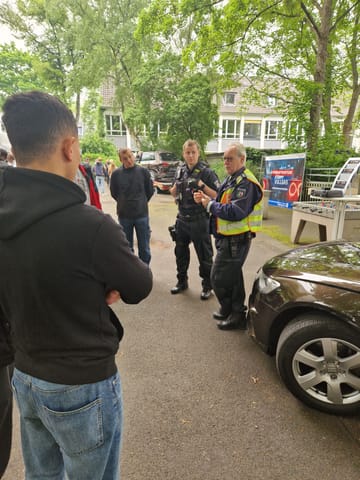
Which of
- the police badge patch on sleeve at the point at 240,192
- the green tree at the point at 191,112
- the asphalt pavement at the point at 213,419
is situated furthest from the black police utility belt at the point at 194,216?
the green tree at the point at 191,112

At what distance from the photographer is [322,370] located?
205 centimetres

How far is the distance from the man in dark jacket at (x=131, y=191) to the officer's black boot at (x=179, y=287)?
0.94 metres

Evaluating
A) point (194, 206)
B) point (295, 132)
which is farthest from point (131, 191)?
point (295, 132)

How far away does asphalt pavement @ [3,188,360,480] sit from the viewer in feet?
5.73

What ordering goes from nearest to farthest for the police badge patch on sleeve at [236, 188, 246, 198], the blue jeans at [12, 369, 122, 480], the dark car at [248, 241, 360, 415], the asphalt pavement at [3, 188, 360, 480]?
the blue jeans at [12, 369, 122, 480] → the asphalt pavement at [3, 188, 360, 480] → the dark car at [248, 241, 360, 415] → the police badge patch on sleeve at [236, 188, 246, 198]

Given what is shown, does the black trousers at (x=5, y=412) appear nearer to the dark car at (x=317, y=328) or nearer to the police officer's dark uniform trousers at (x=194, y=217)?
the dark car at (x=317, y=328)

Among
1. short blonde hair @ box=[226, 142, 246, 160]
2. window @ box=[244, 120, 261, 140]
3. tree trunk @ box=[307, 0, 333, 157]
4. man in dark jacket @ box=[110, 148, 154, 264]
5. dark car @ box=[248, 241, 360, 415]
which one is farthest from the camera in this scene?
window @ box=[244, 120, 261, 140]

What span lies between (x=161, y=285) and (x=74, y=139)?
3.61 m

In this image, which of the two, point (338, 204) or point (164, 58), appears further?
point (164, 58)

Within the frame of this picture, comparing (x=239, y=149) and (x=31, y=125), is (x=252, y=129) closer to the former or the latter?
(x=239, y=149)

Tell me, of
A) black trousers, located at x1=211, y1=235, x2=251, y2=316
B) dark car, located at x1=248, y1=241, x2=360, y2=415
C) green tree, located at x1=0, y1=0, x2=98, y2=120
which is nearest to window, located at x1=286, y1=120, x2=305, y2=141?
black trousers, located at x1=211, y1=235, x2=251, y2=316

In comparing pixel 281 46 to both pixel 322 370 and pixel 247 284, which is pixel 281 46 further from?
pixel 322 370

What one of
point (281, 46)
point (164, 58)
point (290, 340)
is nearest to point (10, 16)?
point (164, 58)

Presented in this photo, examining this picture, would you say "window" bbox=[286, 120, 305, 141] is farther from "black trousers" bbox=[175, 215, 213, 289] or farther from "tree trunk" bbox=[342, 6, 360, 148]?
"black trousers" bbox=[175, 215, 213, 289]
